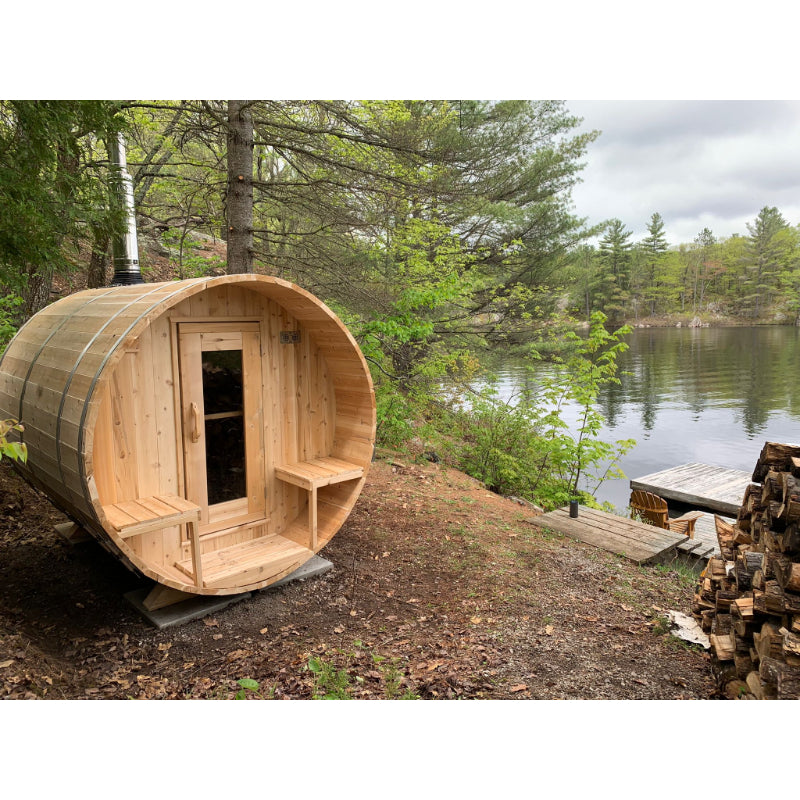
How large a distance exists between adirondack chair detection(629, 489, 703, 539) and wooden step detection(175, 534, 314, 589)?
6.60 m

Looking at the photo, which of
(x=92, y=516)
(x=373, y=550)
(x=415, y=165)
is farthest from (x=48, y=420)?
(x=415, y=165)

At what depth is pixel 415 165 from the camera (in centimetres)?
717

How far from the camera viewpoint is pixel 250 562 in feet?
13.4

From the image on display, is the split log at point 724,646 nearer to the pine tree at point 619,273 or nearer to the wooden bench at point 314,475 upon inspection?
the wooden bench at point 314,475

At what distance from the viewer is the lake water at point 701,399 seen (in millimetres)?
16297

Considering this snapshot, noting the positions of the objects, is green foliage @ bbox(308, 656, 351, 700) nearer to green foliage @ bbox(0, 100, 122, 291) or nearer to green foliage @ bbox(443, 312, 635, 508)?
green foliage @ bbox(0, 100, 122, 291)

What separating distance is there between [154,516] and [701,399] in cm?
2376

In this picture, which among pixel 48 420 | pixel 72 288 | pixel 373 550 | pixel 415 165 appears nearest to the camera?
pixel 48 420

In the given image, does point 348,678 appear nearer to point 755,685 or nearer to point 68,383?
point 755,685

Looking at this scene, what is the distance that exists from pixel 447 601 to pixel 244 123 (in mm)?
5537

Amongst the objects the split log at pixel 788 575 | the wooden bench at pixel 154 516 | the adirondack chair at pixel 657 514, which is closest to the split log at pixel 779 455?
the split log at pixel 788 575

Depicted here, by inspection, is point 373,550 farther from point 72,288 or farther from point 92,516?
point 72,288

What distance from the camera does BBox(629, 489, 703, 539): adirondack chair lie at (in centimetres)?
874

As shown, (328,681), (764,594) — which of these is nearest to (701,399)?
(764,594)
